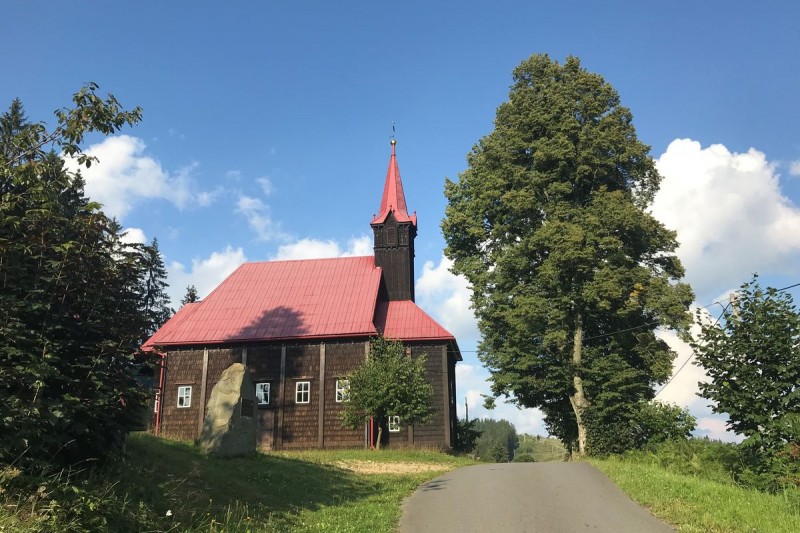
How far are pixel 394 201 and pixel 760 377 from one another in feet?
82.2

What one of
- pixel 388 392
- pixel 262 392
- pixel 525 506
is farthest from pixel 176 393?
pixel 525 506

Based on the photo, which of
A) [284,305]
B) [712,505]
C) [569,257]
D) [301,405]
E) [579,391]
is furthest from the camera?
[284,305]

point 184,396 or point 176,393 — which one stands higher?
point 176,393

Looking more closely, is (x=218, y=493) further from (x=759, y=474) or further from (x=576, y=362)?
(x=576, y=362)

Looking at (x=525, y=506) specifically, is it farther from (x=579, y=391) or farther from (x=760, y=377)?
(x=579, y=391)

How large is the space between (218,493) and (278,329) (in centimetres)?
1962

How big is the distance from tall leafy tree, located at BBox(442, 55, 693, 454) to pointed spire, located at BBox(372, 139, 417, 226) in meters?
5.88

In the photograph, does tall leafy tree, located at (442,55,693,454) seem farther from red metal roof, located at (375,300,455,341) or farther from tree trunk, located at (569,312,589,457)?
red metal roof, located at (375,300,455,341)

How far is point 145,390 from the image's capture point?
8.82m

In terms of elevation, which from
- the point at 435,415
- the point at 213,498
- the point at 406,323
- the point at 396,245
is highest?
the point at 396,245

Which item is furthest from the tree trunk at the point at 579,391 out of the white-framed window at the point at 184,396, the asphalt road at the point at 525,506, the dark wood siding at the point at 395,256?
the white-framed window at the point at 184,396

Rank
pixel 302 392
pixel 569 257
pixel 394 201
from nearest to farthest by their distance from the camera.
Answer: pixel 569 257 → pixel 302 392 → pixel 394 201

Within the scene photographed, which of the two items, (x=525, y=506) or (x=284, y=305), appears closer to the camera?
(x=525, y=506)

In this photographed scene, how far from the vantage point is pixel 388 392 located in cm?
2470
